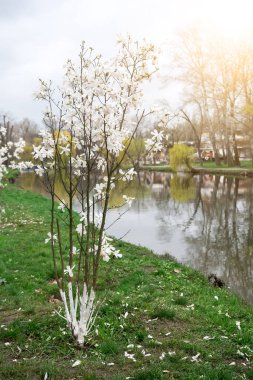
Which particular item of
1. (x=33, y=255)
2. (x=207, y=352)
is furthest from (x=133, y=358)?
(x=33, y=255)

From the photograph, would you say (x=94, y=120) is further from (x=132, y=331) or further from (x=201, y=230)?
(x=201, y=230)

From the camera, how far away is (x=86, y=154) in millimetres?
5383

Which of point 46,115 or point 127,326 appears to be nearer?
point 46,115

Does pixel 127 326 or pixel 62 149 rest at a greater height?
pixel 62 149

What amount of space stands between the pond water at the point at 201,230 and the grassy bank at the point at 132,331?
1266 millimetres

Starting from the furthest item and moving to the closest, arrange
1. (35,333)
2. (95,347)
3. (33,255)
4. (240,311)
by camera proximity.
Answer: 1. (33,255)
2. (240,311)
3. (35,333)
4. (95,347)

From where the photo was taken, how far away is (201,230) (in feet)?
57.3

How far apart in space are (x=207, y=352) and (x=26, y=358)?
2.09 m

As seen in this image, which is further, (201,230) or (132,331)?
(201,230)

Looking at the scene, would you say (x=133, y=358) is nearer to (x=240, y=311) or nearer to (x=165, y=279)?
(x=240, y=311)

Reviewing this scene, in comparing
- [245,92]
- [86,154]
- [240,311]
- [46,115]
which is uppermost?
[245,92]

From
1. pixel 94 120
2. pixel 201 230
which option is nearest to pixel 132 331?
pixel 94 120

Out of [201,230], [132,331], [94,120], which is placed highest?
[94,120]

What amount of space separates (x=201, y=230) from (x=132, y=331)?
11972 mm
